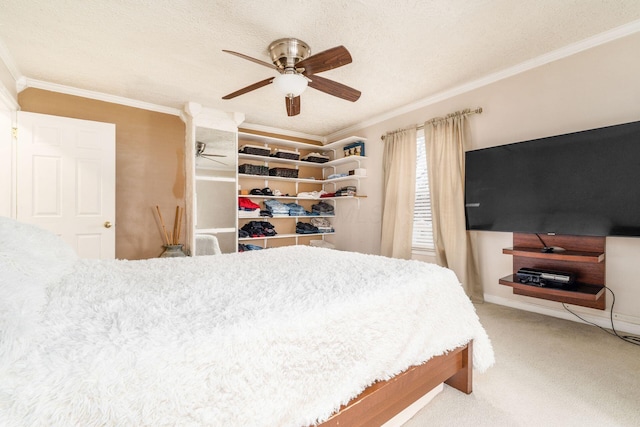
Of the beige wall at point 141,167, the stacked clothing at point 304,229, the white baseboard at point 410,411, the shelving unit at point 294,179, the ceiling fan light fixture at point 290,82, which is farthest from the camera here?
the stacked clothing at point 304,229

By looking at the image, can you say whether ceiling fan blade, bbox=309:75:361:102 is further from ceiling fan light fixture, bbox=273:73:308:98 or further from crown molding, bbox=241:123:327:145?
crown molding, bbox=241:123:327:145

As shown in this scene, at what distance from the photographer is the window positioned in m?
3.55

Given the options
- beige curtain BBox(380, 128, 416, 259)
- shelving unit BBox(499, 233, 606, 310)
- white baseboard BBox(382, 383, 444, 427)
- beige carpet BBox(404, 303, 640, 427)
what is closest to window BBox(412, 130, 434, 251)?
beige curtain BBox(380, 128, 416, 259)

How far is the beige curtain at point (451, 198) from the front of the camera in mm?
3051

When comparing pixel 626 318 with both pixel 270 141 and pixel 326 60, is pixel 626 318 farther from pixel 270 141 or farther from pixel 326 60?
pixel 270 141

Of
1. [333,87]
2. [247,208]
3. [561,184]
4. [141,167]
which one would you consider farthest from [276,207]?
[561,184]

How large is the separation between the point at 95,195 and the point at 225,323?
317 cm

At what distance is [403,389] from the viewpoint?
1160 millimetres

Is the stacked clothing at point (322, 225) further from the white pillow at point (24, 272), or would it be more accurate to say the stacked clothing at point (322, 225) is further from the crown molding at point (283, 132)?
the white pillow at point (24, 272)

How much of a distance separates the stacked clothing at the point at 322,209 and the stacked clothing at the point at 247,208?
1082 mm

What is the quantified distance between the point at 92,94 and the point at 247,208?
2.22 metres

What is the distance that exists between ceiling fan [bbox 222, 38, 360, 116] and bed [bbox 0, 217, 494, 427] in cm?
142

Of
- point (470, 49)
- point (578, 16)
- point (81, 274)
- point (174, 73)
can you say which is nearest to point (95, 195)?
point (174, 73)

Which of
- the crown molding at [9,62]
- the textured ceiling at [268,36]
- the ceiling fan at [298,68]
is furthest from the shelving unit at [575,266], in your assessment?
the crown molding at [9,62]
